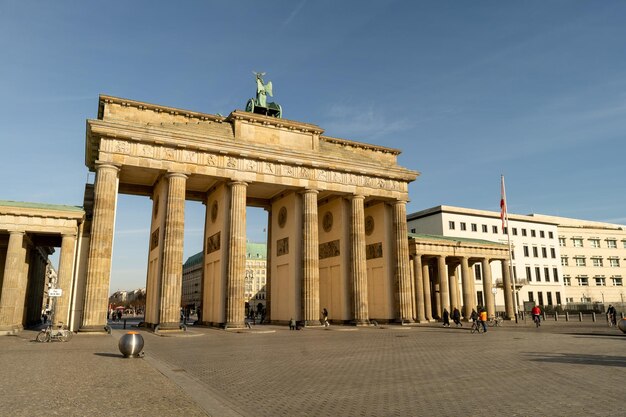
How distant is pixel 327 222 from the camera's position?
44406 mm

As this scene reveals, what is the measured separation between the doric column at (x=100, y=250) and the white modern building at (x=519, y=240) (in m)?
53.4

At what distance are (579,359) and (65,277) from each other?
3005 centimetres

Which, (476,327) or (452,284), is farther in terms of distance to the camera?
(452,284)

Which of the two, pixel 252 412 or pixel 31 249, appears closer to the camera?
pixel 252 412

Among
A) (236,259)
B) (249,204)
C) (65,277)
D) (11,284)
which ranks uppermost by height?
(249,204)

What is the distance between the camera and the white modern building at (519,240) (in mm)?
72812

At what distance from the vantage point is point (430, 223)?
74.3 metres

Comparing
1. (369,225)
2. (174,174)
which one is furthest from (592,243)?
(174,174)

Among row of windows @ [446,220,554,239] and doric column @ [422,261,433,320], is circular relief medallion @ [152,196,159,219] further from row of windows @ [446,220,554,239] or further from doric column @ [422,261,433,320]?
row of windows @ [446,220,554,239]

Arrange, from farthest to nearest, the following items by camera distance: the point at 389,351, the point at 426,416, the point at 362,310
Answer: the point at 362,310, the point at 389,351, the point at 426,416

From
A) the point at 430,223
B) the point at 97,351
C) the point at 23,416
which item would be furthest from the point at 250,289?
the point at 23,416

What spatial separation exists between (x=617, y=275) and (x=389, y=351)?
313 ft

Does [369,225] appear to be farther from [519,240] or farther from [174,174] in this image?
[519,240]

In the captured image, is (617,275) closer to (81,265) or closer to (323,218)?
(323,218)
